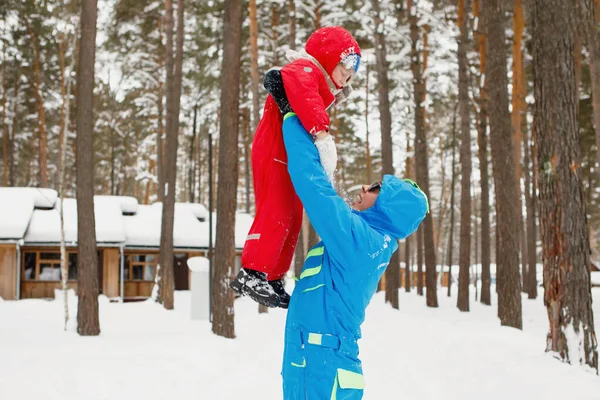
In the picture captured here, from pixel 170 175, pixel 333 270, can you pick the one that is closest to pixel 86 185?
pixel 170 175

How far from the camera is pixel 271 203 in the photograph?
7.33ft

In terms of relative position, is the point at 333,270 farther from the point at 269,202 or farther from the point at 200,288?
the point at 200,288

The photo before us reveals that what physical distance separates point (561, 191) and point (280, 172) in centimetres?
477

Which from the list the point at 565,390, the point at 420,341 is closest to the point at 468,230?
the point at 420,341

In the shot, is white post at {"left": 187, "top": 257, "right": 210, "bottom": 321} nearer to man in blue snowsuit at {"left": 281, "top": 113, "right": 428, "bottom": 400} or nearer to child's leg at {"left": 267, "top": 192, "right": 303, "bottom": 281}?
child's leg at {"left": 267, "top": 192, "right": 303, "bottom": 281}

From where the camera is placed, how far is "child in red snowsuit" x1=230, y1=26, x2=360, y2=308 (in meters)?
2.17

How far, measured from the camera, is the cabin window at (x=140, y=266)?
26.4m

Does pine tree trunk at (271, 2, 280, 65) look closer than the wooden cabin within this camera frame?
Yes

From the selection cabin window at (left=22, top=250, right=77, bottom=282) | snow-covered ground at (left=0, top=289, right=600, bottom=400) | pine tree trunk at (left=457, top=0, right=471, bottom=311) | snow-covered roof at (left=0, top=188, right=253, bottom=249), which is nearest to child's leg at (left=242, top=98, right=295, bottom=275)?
snow-covered ground at (left=0, top=289, right=600, bottom=400)

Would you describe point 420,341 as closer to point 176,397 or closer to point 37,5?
point 176,397

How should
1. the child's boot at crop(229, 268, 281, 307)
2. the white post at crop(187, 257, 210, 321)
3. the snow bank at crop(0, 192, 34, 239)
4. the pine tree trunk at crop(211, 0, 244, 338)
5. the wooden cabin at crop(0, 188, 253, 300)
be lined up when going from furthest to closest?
the wooden cabin at crop(0, 188, 253, 300), the snow bank at crop(0, 192, 34, 239), the white post at crop(187, 257, 210, 321), the pine tree trunk at crop(211, 0, 244, 338), the child's boot at crop(229, 268, 281, 307)

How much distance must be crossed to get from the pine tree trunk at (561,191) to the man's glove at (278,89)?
478 cm

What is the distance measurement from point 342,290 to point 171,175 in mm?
16489

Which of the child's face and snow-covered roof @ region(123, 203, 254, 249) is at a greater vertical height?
the child's face
